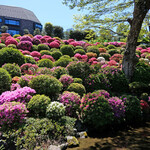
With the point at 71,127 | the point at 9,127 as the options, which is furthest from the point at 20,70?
the point at 71,127

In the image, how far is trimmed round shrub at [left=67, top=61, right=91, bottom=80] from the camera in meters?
9.92

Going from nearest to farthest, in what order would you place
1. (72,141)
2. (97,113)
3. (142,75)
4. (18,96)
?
(72,141), (97,113), (18,96), (142,75)

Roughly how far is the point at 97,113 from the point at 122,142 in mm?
1420

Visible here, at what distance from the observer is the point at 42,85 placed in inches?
289

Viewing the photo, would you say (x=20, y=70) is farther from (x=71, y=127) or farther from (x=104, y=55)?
(x=104, y=55)

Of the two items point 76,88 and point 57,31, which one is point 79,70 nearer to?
point 76,88

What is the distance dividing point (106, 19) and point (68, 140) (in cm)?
845

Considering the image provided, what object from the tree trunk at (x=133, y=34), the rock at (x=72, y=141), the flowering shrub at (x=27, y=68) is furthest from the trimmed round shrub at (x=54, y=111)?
the tree trunk at (x=133, y=34)

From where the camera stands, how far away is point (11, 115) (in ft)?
18.2

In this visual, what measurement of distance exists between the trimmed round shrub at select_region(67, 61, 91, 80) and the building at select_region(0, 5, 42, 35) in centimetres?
4689

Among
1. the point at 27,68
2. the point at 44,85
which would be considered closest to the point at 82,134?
the point at 44,85

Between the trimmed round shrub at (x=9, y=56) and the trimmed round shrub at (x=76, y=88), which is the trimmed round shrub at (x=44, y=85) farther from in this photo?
the trimmed round shrub at (x=9, y=56)

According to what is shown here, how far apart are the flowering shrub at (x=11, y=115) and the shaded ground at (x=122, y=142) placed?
2.36m

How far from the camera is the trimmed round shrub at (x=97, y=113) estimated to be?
636cm
